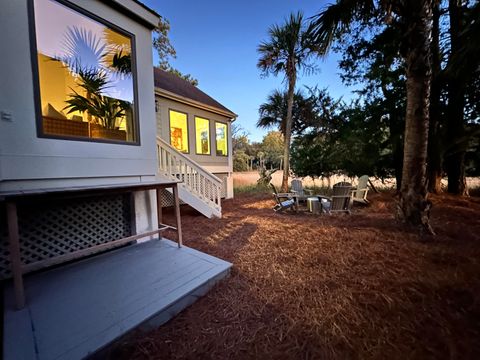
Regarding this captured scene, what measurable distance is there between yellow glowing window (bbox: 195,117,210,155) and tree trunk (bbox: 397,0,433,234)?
271 inches

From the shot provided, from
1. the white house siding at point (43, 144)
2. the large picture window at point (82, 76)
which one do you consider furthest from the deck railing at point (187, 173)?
the large picture window at point (82, 76)

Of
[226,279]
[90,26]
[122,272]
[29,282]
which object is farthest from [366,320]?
[90,26]

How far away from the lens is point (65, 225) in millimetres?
2988

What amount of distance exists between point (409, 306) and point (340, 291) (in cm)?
62

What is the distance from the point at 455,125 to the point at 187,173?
32.4 ft

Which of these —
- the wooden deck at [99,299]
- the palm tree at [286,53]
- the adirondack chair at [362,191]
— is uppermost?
the palm tree at [286,53]

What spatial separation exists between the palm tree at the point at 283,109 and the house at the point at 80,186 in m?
8.69

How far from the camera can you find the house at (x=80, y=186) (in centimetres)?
192

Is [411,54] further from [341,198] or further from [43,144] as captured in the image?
[43,144]

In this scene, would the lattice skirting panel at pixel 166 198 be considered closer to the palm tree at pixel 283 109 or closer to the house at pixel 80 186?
the house at pixel 80 186

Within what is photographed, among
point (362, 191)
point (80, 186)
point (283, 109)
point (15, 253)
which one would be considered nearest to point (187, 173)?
point (80, 186)

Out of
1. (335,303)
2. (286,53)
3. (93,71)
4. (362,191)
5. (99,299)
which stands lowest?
(335,303)

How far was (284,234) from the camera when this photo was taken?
4.42 metres

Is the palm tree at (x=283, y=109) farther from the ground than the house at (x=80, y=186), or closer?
farther from the ground
